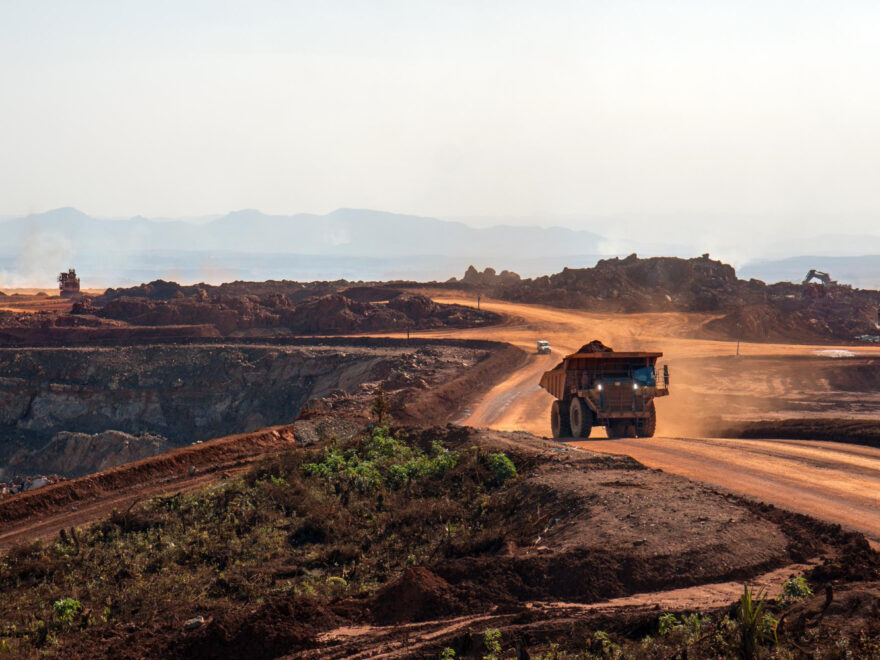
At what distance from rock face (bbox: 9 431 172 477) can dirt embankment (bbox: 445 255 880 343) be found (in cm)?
3889

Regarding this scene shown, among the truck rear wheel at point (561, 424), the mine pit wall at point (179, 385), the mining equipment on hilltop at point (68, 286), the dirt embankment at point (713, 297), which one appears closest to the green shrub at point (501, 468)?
the truck rear wheel at point (561, 424)

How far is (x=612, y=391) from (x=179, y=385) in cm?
3595

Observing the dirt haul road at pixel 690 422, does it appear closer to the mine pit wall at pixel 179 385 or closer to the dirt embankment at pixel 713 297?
the dirt embankment at pixel 713 297

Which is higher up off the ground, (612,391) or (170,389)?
(612,391)

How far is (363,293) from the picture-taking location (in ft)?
251

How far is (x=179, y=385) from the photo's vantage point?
167 ft

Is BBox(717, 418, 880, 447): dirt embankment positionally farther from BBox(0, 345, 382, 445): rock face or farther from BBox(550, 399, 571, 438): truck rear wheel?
BBox(0, 345, 382, 445): rock face

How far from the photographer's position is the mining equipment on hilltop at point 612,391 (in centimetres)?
2314

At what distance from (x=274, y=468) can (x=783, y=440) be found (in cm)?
1468

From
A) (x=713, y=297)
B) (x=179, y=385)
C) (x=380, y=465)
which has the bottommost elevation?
(x=179, y=385)

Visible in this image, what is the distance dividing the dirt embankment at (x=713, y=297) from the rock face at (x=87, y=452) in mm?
38886

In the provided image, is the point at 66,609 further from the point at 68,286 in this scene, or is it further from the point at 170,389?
the point at 68,286

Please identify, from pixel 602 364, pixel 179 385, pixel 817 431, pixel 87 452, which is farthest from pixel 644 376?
pixel 179 385

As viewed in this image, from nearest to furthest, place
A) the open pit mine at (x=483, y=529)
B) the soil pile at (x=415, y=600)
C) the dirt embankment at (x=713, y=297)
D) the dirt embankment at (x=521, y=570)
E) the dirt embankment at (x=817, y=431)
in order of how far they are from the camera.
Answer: the open pit mine at (x=483, y=529) < the dirt embankment at (x=521, y=570) < the soil pile at (x=415, y=600) < the dirt embankment at (x=817, y=431) < the dirt embankment at (x=713, y=297)
